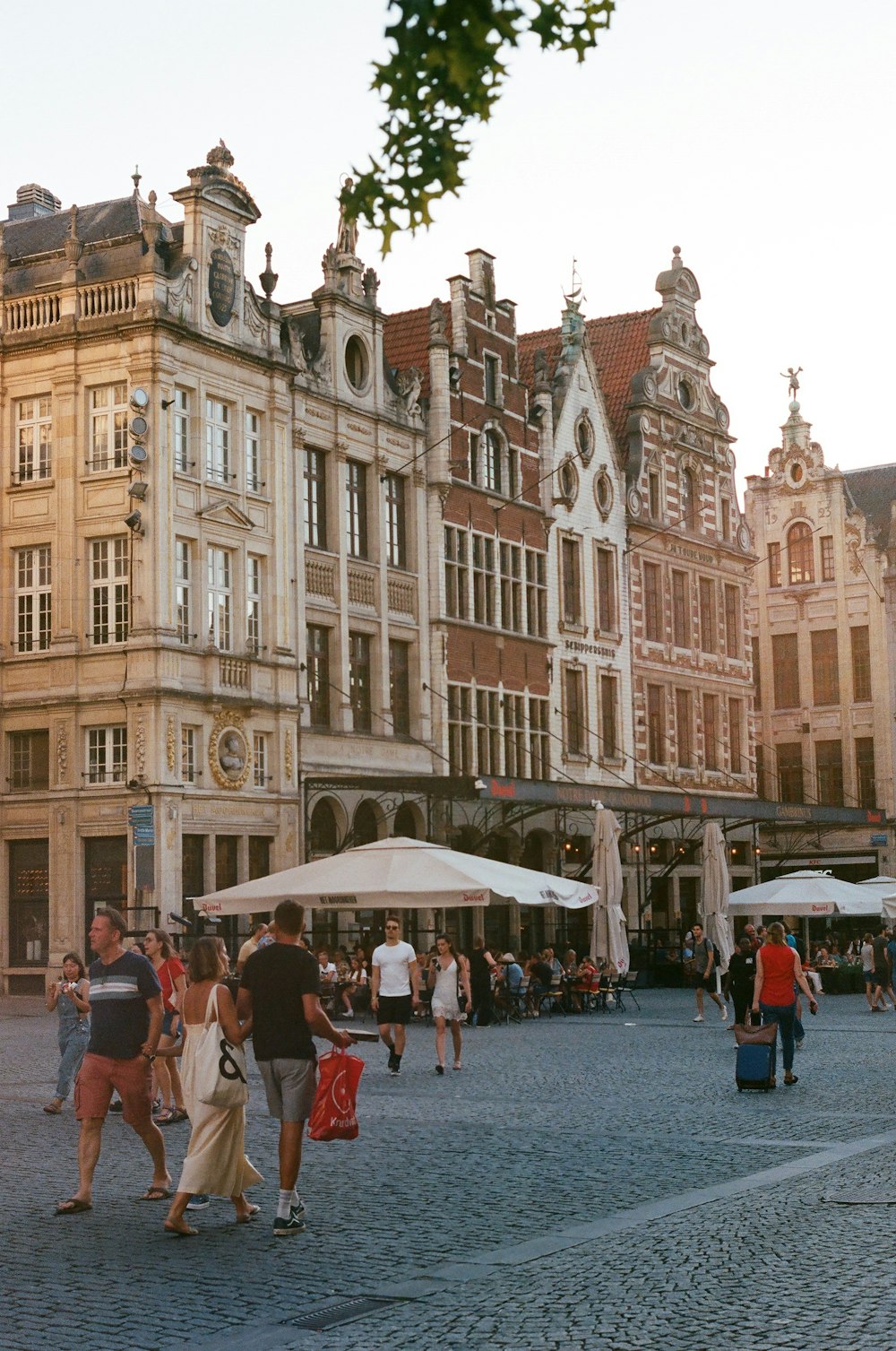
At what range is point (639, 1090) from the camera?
60.4ft

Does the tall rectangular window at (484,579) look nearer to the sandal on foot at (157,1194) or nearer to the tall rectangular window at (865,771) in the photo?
the tall rectangular window at (865,771)

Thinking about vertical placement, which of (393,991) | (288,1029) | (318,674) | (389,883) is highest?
(318,674)

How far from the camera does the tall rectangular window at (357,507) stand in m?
42.4

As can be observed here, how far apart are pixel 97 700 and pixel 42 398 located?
21.1 ft

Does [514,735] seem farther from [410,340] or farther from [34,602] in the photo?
[34,602]

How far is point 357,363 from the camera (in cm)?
4312

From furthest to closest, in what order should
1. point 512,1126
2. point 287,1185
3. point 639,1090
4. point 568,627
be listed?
point 568,627 → point 639,1090 → point 512,1126 → point 287,1185

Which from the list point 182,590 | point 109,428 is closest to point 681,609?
point 182,590

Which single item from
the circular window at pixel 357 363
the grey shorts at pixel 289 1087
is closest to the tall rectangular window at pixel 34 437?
the circular window at pixel 357 363

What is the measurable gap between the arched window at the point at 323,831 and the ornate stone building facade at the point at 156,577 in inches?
3.7

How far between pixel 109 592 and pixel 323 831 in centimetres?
736

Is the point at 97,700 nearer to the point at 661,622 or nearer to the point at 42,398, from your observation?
the point at 42,398

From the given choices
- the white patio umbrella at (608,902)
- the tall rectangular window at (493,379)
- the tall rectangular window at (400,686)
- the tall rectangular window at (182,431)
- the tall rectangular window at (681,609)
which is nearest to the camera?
the white patio umbrella at (608,902)

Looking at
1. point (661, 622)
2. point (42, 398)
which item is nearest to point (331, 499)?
point (42, 398)
